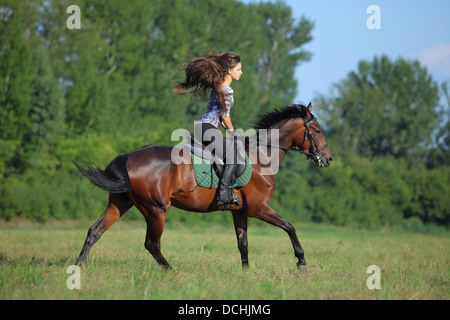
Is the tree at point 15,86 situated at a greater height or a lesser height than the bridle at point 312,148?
greater

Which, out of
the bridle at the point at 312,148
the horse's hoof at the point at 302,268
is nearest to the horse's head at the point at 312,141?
the bridle at the point at 312,148

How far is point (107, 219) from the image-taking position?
8.47m

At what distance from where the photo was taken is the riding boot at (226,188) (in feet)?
27.7

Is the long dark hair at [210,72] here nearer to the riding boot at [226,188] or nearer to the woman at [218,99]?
the woman at [218,99]

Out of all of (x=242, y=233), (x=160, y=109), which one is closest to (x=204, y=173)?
(x=242, y=233)

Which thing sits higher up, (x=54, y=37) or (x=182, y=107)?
(x=54, y=37)

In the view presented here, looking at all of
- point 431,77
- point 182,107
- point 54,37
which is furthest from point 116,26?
point 431,77

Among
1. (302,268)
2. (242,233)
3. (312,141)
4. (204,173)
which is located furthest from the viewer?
(312,141)

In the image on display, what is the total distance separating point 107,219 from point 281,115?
3608 millimetres

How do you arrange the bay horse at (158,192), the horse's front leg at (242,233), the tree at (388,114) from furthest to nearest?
the tree at (388,114), the horse's front leg at (242,233), the bay horse at (158,192)

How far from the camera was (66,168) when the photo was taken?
33.5m

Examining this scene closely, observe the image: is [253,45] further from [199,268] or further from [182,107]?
[199,268]

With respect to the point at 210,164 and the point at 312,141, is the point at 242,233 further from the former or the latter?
the point at 312,141
